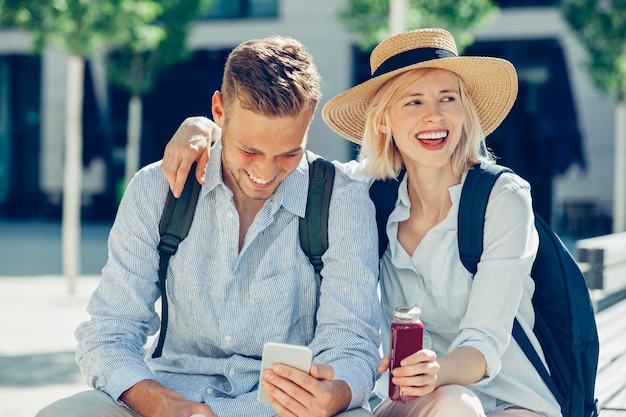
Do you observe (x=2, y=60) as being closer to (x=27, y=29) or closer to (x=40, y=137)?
(x=40, y=137)

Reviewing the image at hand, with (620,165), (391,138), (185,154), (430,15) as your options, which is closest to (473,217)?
(391,138)

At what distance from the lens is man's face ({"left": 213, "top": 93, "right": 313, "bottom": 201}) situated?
2902 millimetres

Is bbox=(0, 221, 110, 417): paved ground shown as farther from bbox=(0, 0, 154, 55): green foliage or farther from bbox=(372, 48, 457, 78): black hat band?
bbox=(372, 48, 457, 78): black hat band

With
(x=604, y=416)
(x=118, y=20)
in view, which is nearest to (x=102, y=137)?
(x=118, y=20)

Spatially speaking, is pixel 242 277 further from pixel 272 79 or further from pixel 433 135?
pixel 433 135

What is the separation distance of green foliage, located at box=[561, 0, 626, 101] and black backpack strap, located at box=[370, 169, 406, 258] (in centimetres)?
1294

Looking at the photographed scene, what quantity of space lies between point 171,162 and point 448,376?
1.07 meters

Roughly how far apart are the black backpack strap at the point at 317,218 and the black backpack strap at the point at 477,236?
41 cm

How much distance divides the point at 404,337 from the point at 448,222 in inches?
23.4

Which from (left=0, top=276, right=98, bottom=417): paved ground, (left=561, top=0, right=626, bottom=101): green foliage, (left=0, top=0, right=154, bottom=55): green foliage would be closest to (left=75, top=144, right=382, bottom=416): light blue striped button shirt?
(left=0, top=276, right=98, bottom=417): paved ground

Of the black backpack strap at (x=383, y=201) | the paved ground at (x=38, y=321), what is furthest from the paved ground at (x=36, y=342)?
the black backpack strap at (x=383, y=201)

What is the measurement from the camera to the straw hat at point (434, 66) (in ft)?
10.3

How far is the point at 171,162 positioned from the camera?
3.07 metres

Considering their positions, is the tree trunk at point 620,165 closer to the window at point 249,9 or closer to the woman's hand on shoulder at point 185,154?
the window at point 249,9
